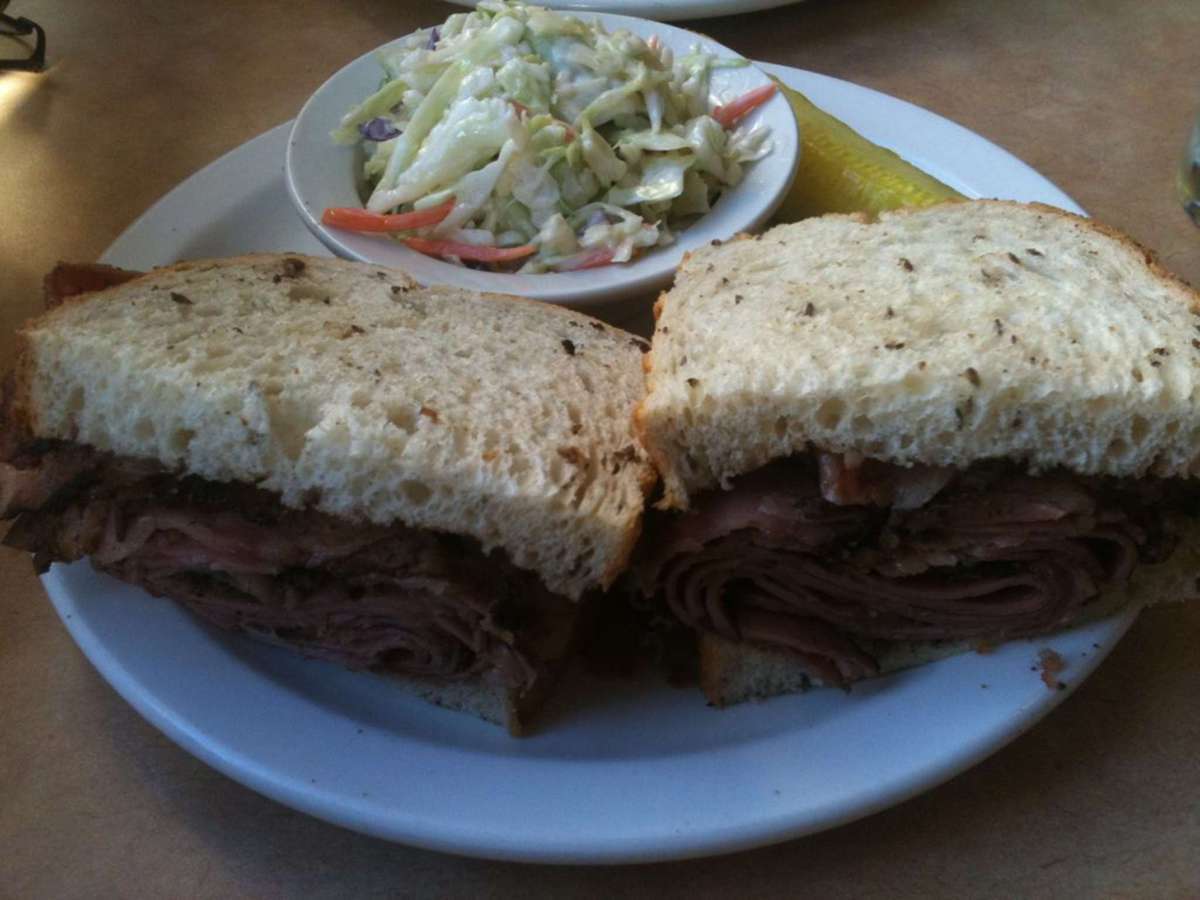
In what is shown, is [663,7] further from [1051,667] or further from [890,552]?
[1051,667]

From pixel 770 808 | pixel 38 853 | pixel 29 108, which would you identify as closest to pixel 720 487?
pixel 770 808

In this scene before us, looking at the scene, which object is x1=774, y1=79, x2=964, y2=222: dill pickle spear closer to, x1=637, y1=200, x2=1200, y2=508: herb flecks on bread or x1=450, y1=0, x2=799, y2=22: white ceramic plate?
x1=637, y1=200, x2=1200, y2=508: herb flecks on bread

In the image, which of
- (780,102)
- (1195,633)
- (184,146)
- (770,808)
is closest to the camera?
(770,808)

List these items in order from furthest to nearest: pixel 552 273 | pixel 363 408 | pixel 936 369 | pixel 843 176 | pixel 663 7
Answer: pixel 663 7 → pixel 843 176 → pixel 552 273 → pixel 363 408 → pixel 936 369

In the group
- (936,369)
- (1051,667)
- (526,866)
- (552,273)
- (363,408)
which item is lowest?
(526,866)

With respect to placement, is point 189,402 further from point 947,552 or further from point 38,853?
point 947,552

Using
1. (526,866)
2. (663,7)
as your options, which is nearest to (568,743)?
(526,866)
